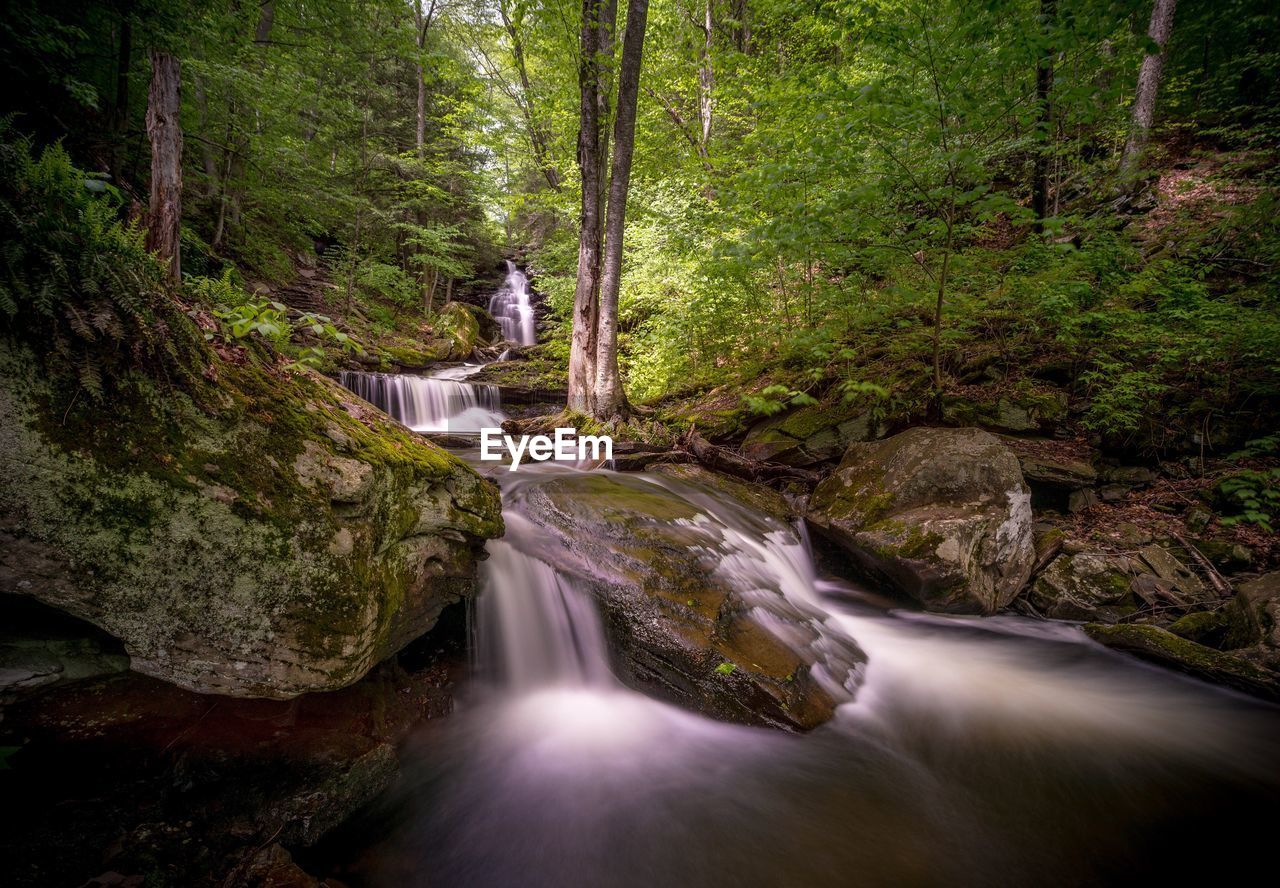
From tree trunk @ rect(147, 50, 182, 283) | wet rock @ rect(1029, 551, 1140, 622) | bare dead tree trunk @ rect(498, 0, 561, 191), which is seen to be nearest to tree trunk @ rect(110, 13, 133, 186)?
tree trunk @ rect(147, 50, 182, 283)

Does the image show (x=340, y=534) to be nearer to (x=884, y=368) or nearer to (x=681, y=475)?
(x=681, y=475)

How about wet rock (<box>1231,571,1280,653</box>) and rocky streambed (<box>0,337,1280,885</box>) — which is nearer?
rocky streambed (<box>0,337,1280,885</box>)

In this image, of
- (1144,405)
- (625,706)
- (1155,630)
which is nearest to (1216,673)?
(1155,630)

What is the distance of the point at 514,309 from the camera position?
778 inches

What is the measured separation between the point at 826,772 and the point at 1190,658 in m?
3.29

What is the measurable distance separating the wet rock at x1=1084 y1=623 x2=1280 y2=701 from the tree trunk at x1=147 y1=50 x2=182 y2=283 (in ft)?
32.7

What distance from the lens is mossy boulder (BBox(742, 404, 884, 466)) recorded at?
6.77 m

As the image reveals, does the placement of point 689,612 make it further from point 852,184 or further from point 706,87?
point 706,87

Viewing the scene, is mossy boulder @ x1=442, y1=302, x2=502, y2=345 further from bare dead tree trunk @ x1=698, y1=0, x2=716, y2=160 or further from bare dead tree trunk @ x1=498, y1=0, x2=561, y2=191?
bare dead tree trunk @ x1=698, y1=0, x2=716, y2=160

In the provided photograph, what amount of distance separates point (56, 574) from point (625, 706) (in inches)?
120

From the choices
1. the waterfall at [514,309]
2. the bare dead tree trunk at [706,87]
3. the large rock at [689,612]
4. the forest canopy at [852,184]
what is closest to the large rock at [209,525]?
the forest canopy at [852,184]

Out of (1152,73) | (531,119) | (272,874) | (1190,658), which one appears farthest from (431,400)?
(1152,73)

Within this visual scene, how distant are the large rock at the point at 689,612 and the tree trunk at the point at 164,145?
5.31 m

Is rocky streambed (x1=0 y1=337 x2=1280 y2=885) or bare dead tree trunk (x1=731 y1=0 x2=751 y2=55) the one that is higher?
bare dead tree trunk (x1=731 y1=0 x2=751 y2=55)
